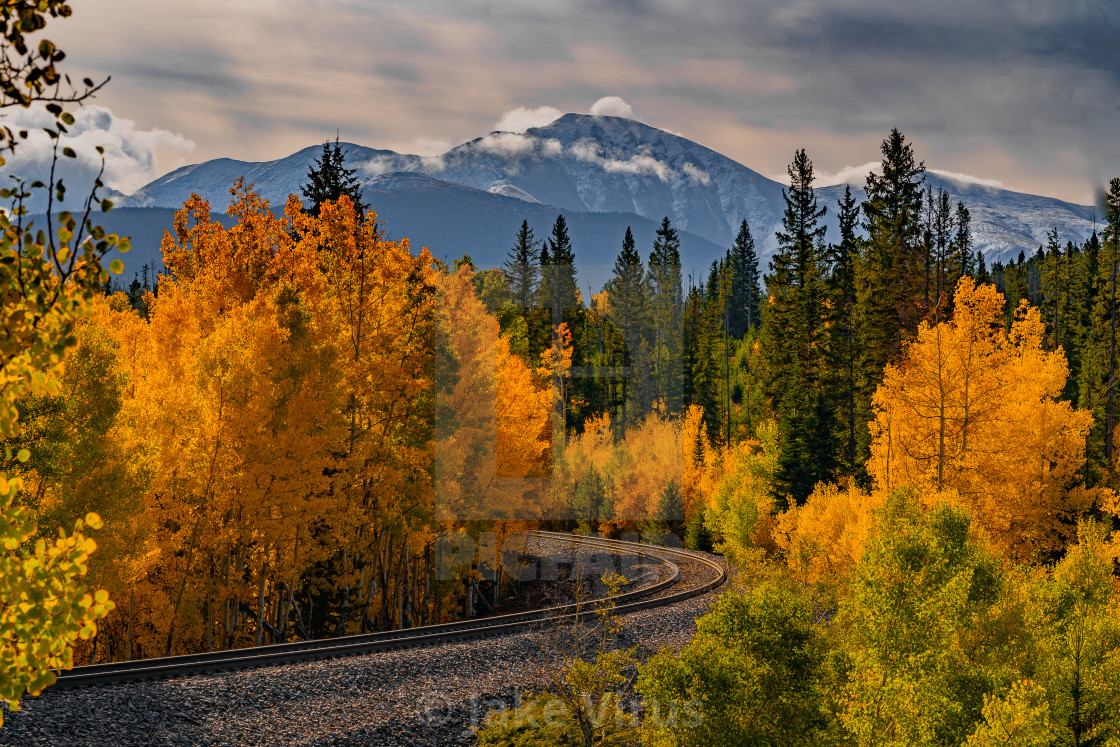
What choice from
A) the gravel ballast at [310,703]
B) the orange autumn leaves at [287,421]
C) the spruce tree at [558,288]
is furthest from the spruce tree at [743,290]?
the gravel ballast at [310,703]

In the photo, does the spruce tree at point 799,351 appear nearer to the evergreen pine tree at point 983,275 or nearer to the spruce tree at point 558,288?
the spruce tree at point 558,288

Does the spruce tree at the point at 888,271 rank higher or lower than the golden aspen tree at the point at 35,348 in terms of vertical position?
higher

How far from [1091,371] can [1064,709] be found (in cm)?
3865

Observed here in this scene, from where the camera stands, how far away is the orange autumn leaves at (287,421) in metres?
21.1

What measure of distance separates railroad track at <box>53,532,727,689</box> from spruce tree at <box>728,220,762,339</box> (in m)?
72.5

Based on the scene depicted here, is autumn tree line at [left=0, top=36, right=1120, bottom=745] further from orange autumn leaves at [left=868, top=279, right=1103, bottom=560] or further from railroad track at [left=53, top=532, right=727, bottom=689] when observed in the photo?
railroad track at [left=53, top=532, right=727, bottom=689]

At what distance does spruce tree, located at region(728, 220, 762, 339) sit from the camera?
103 m

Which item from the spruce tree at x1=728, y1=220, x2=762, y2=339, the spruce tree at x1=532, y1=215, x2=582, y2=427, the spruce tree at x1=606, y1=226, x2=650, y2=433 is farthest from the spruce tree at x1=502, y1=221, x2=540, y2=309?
the spruce tree at x1=728, y1=220, x2=762, y2=339

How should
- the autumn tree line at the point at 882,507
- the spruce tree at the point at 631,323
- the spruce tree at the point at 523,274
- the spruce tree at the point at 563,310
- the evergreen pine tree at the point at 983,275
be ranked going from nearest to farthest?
1. the autumn tree line at the point at 882,507
2. the spruce tree at the point at 563,310
3. the spruce tree at the point at 523,274
4. the spruce tree at the point at 631,323
5. the evergreen pine tree at the point at 983,275

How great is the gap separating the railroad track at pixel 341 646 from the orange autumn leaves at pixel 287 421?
3.29 m

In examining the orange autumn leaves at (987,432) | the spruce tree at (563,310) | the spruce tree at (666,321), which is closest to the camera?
the orange autumn leaves at (987,432)

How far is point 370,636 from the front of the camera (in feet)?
69.1

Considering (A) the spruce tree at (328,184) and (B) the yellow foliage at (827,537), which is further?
(A) the spruce tree at (328,184)

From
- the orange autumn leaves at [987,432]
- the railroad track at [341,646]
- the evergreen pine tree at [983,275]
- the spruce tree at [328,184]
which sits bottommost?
the railroad track at [341,646]
